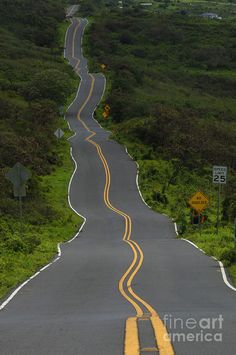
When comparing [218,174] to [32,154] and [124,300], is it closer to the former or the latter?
[124,300]

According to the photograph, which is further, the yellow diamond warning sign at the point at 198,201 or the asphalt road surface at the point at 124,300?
the yellow diamond warning sign at the point at 198,201

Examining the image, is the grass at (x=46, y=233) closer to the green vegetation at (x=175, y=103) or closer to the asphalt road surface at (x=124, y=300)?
the asphalt road surface at (x=124, y=300)

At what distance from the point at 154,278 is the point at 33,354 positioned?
943 centimetres

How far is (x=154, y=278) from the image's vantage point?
57.8ft

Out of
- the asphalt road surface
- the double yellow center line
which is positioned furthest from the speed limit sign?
the double yellow center line

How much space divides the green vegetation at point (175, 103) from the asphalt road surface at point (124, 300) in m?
2.03

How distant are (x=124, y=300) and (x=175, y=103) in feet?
212

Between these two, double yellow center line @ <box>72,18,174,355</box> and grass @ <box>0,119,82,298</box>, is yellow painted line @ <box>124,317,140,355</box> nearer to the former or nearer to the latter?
double yellow center line @ <box>72,18,174,355</box>

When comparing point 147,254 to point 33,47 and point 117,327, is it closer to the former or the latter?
point 117,327

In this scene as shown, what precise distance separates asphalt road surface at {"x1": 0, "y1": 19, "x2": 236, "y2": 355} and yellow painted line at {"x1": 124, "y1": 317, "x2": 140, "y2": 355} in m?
A: 0.01

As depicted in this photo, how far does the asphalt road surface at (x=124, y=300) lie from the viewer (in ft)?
29.0

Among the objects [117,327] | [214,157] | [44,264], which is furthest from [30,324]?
[214,157]
